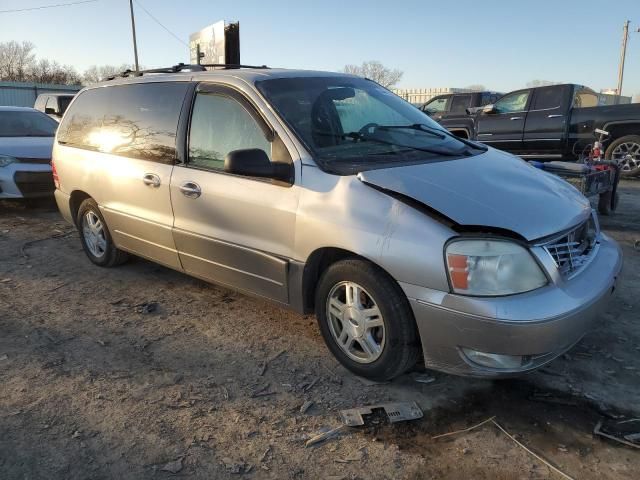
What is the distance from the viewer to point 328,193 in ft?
9.75

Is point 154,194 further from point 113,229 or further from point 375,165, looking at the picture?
point 375,165

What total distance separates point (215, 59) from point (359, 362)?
922 centimetres

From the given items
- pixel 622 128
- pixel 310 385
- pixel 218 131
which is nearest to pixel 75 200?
pixel 218 131

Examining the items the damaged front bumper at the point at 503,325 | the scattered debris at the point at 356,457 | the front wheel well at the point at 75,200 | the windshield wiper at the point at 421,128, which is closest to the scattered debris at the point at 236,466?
the scattered debris at the point at 356,457

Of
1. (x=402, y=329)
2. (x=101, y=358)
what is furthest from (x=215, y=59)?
(x=402, y=329)

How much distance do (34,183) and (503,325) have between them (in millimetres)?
7438

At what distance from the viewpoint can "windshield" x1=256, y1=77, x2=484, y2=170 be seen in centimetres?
328

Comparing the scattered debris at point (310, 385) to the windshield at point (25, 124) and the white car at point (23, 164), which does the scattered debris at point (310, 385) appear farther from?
the windshield at point (25, 124)

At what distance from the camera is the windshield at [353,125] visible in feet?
10.7

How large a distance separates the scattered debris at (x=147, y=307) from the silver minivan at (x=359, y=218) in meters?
0.44

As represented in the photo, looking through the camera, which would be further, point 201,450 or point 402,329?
point 402,329

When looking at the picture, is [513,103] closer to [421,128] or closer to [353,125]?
[421,128]

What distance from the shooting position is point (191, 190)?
3.71 meters

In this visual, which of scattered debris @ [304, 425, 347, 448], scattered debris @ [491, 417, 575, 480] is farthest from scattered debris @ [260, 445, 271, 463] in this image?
scattered debris @ [491, 417, 575, 480]
